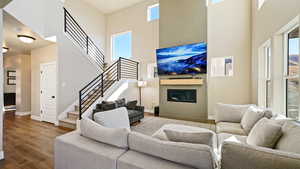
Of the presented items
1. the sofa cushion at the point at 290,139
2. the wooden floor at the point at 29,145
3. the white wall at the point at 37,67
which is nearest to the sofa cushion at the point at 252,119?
the sofa cushion at the point at 290,139

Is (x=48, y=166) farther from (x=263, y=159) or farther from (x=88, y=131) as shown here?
(x=263, y=159)

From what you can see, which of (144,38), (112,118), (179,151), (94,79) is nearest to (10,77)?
(94,79)

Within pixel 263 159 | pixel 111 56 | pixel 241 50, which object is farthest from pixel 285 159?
pixel 111 56

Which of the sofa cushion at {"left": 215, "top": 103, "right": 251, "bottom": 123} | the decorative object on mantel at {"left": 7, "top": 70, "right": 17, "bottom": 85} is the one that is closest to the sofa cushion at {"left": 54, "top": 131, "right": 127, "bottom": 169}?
the sofa cushion at {"left": 215, "top": 103, "right": 251, "bottom": 123}

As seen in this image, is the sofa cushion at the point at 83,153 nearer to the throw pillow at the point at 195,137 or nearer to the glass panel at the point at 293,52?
the throw pillow at the point at 195,137

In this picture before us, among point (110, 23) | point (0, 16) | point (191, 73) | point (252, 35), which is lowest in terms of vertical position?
point (191, 73)

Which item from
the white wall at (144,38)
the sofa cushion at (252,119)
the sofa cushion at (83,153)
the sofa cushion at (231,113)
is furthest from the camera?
the white wall at (144,38)

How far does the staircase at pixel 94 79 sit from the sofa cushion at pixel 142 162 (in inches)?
126

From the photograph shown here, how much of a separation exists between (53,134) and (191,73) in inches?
180

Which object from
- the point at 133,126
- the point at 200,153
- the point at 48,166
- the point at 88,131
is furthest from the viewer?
the point at 133,126

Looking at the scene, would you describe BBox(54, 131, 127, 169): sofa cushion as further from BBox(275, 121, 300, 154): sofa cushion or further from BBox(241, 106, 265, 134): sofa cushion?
BBox(241, 106, 265, 134): sofa cushion

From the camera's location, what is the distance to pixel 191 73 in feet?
16.1

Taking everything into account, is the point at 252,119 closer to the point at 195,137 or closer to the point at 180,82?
the point at 195,137

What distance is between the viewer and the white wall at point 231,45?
15.2 feet
